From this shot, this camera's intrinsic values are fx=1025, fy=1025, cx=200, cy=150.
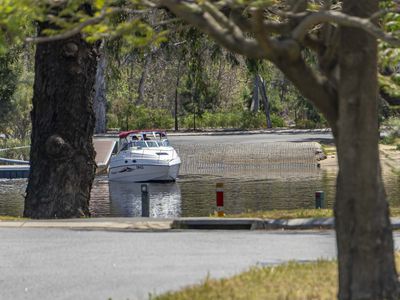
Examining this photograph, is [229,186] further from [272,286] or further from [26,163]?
[272,286]

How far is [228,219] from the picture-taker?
59.6 ft

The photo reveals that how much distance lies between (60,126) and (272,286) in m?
12.2

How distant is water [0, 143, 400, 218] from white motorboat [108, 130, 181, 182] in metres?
0.61

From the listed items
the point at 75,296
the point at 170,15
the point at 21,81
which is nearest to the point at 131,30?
the point at 75,296

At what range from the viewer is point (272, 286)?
10.2 m

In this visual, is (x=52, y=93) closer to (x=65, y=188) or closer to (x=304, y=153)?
(x=65, y=188)

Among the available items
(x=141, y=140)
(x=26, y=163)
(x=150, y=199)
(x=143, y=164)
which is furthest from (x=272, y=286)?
(x=26, y=163)

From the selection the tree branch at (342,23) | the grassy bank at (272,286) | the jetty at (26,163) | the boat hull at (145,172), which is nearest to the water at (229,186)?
the boat hull at (145,172)

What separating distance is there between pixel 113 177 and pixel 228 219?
1197 inches

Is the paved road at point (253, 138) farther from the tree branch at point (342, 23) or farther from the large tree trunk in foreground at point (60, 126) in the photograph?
the tree branch at point (342, 23)

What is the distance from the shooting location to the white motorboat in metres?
47.6

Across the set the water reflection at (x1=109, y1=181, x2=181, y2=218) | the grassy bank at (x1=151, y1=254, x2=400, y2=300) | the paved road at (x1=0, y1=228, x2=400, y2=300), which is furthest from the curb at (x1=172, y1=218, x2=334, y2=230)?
the water reflection at (x1=109, y1=181, x2=181, y2=218)

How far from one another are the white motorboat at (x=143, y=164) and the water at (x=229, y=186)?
610 mm

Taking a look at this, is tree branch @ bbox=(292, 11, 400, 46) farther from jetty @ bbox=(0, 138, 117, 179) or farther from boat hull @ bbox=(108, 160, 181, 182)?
jetty @ bbox=(0, 138, 117, 179)
